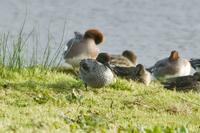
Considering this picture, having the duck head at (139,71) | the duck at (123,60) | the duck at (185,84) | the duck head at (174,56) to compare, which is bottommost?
the duck at (185,84)

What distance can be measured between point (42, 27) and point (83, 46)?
5418 mm

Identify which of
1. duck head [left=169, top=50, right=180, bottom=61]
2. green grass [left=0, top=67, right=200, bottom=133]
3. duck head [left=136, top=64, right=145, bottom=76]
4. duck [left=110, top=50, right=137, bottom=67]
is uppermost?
duck head [left=169, top=50, right=180, bottom=61]

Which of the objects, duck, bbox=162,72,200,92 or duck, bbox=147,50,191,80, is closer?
duck, bbox=162,72,200,92

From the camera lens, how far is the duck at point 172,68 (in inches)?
532

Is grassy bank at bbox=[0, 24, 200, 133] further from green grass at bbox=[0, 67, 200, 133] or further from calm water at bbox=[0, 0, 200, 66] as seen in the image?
calm water at bbox=[0, 0, 200, 66]

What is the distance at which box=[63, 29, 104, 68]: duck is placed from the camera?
12852 mm

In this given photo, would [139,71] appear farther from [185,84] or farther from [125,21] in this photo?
[125,21]

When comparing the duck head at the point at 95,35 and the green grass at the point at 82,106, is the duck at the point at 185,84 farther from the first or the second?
the duck head at the point at 95,35

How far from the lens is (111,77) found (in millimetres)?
9672

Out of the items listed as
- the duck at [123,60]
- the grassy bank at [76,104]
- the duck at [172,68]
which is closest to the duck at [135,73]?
the duck at [123,60]

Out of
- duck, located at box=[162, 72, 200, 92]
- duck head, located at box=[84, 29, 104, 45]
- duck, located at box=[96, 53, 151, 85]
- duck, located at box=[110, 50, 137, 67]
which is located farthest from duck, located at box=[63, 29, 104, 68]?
duck, located at box=[162, 72, 200, 92]

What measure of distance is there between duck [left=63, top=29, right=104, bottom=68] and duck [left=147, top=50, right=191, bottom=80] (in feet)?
4.22

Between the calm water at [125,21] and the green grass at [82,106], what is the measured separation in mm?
5932

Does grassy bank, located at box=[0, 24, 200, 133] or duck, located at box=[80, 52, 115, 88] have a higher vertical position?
duck, located at box=[80, 52, 115, 88]
